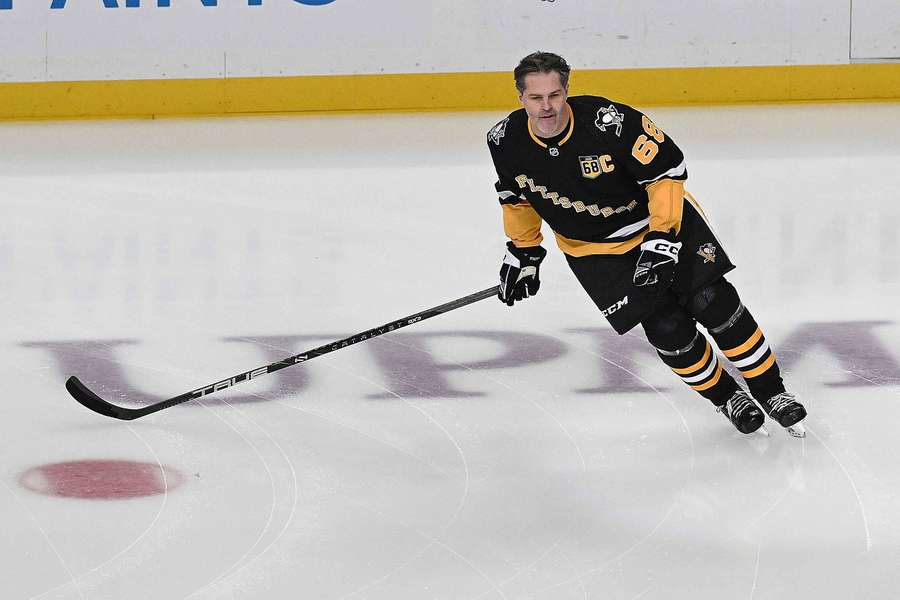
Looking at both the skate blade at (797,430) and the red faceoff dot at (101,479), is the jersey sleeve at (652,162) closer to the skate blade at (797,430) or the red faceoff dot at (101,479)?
the skate blade at (797,430)

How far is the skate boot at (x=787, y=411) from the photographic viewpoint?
2.98m

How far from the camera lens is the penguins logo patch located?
292 cm

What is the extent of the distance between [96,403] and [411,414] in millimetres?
775

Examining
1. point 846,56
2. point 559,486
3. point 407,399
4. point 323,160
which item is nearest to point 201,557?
point 559,486

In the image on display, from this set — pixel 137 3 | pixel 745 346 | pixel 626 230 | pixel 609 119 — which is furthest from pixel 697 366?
pixel 137 3

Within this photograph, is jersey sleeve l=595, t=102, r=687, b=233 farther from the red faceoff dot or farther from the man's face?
the red faceoff dot

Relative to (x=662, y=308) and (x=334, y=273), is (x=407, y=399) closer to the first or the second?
(x=662, y=308)

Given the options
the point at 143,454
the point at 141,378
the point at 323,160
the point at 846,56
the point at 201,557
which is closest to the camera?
the point at 201,557

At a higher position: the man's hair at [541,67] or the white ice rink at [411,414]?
the man's hair at [541,67]

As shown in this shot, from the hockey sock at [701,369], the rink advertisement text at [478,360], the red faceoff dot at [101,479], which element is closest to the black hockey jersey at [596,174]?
the hockey sock at [701,369]

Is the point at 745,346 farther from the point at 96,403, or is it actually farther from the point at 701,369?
the point at 96,403

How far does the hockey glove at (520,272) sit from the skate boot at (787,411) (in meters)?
0.60

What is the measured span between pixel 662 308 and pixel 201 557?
1146 millimetres

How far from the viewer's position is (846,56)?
27.0 ft
